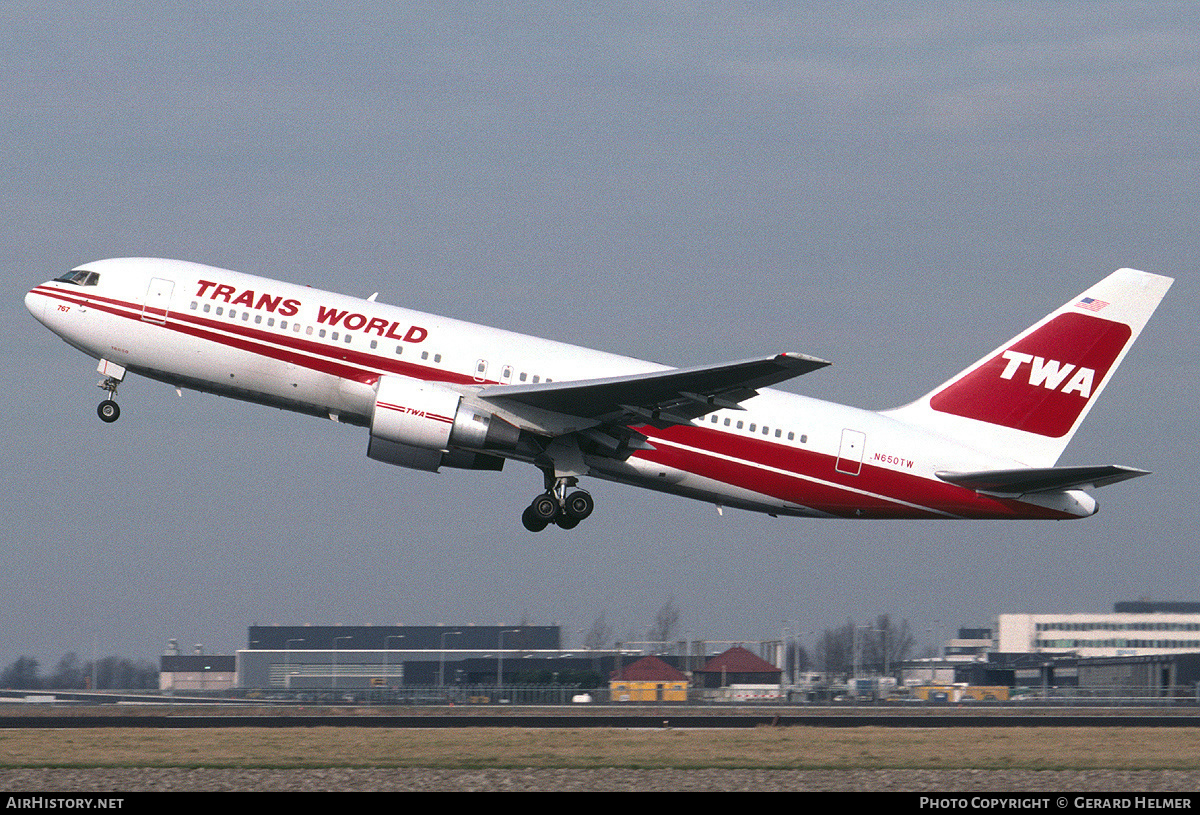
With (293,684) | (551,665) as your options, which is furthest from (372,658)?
(551,665)

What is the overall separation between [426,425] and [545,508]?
4.91m

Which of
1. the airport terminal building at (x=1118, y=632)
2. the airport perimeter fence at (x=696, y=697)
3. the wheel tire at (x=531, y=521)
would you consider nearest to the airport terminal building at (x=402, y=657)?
the airport perimeter fence at (x=696, y=697)

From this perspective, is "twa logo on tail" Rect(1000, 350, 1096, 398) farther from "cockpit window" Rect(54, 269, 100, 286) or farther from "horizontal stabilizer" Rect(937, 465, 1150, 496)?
"cockpit window" Rect(54, 269, 100, 286)

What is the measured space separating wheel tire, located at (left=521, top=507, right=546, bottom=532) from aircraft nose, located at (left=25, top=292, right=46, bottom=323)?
44.4 feet

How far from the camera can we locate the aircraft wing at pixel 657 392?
31.7 m

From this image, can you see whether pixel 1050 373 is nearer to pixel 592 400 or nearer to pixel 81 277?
pixel 592 400

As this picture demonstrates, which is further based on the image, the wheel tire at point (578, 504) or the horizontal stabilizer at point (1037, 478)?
the wheel tire at point (578, 504)

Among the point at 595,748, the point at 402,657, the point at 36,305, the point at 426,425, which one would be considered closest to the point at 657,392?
the point at 426,425

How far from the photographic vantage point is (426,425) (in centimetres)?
3322

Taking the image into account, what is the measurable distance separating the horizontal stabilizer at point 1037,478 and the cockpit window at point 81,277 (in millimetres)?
22501

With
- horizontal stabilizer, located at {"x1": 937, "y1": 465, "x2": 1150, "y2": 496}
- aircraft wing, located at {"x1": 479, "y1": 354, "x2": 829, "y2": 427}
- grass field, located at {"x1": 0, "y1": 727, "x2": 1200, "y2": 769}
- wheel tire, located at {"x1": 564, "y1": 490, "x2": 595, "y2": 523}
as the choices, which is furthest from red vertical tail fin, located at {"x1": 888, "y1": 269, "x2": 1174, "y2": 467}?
wheel tire, located at {"x1": 564, "y1": 490, "x2": 595, "y2": 523}

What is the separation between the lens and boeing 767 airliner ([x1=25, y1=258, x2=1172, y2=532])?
111ft

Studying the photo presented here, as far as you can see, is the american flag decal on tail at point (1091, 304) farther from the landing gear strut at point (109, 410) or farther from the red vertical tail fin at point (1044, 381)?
the landing gear strut at point (109, 410)
